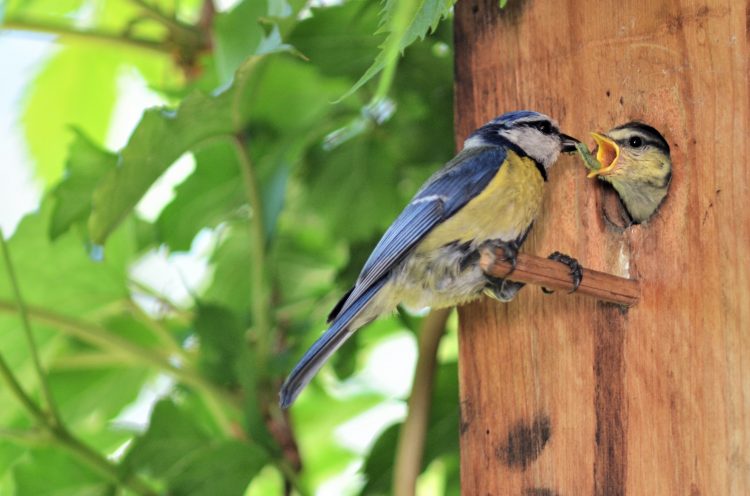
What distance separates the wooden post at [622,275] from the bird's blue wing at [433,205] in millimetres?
82

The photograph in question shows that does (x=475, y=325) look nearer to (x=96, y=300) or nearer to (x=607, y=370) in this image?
(x=607, y=370)

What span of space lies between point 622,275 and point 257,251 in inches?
23.2

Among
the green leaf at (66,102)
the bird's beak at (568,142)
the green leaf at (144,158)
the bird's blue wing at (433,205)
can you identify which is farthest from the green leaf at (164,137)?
the green leaf at (66,102)

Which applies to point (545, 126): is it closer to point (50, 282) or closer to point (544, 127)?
point (544, 127)

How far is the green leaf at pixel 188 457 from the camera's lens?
144 centimetres

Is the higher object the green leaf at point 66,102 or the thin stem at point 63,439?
the green leaf at point 66,102

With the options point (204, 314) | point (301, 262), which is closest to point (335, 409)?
point (301, 262)

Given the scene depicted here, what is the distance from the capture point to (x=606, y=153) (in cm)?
123

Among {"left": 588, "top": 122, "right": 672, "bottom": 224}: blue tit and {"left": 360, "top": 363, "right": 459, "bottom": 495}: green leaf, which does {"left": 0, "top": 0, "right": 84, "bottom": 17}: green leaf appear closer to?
{"left": 360, "top": 363, "right": 459, "bottom": 495}: green leaf

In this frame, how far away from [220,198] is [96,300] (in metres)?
0.26

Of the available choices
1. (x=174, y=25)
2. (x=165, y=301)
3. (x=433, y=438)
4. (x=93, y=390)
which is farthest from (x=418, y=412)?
(x=174, y=25)

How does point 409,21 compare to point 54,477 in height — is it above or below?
above

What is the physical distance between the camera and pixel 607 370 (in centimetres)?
118

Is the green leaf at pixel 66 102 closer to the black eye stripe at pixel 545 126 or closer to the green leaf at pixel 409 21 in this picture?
the black eye stripe at pixel 545 126
